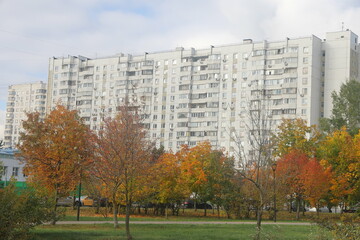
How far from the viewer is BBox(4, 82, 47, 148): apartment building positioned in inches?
7101

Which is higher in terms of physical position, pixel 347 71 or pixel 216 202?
pixel 347 71

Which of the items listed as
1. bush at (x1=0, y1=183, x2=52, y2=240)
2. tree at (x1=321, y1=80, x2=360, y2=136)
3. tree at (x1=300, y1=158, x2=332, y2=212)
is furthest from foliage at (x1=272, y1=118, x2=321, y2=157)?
bush at (x1=0, y1=183, x2=52, y2=240)

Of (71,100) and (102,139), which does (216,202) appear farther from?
(71,100)

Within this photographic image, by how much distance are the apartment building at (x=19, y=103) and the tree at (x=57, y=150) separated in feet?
487

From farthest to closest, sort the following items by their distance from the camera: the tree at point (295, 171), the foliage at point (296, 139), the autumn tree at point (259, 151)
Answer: the foliage at point (296, 139) < the tree at point (295, 171) < the autumn tree at point (259, 151)

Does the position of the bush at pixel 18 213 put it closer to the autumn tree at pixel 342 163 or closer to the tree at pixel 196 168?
the tree at pixel 196 168

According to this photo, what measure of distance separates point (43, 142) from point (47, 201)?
39.5 ft

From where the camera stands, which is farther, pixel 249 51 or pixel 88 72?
pixel 88 72

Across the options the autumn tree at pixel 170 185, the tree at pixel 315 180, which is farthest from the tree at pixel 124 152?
the tree at pixel 315 180

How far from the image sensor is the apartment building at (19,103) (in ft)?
592

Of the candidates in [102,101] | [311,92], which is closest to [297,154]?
[311,92]

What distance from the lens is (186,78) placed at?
10306cm

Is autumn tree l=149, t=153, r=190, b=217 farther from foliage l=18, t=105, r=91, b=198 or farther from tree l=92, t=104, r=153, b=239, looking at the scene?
tree l=92, t=104, r=153, b=239

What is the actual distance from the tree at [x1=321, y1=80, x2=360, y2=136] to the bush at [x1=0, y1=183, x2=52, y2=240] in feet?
158
